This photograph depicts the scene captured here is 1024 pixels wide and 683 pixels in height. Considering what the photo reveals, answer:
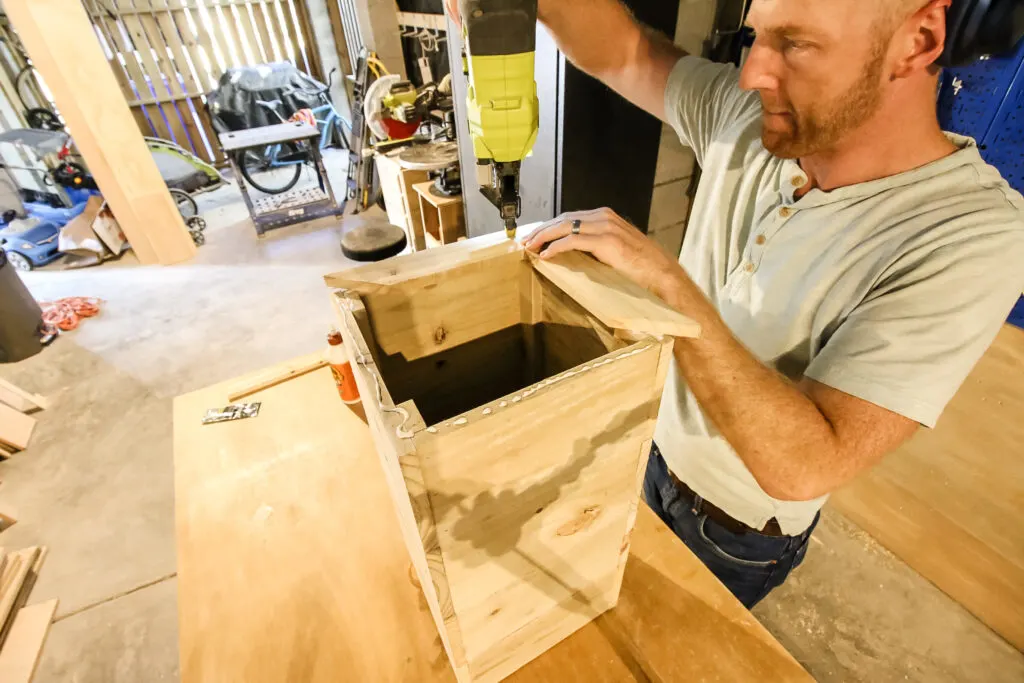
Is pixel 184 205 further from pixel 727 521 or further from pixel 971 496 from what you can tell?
pixel 971 496

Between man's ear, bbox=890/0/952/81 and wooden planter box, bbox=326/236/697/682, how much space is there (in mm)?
460

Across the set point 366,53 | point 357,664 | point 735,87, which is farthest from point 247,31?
point 357,664

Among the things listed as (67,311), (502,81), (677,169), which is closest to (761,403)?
(502,81)

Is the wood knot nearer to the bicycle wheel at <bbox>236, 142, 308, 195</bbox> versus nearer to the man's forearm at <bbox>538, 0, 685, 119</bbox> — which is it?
the man's forearm at <bbox>538, 0, 685, 119</bbox>

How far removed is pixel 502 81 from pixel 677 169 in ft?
4.23

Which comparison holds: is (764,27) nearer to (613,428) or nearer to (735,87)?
(735,87)

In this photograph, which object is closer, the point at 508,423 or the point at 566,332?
the point at 508,423

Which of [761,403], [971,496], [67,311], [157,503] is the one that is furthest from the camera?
[67,311]

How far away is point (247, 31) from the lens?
5.82 metres

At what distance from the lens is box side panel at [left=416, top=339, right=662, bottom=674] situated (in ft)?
1.42

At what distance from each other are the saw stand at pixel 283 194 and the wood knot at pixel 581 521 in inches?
158

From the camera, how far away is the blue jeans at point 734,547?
94 centimetres

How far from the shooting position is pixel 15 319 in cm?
273

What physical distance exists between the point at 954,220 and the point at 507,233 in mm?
564
